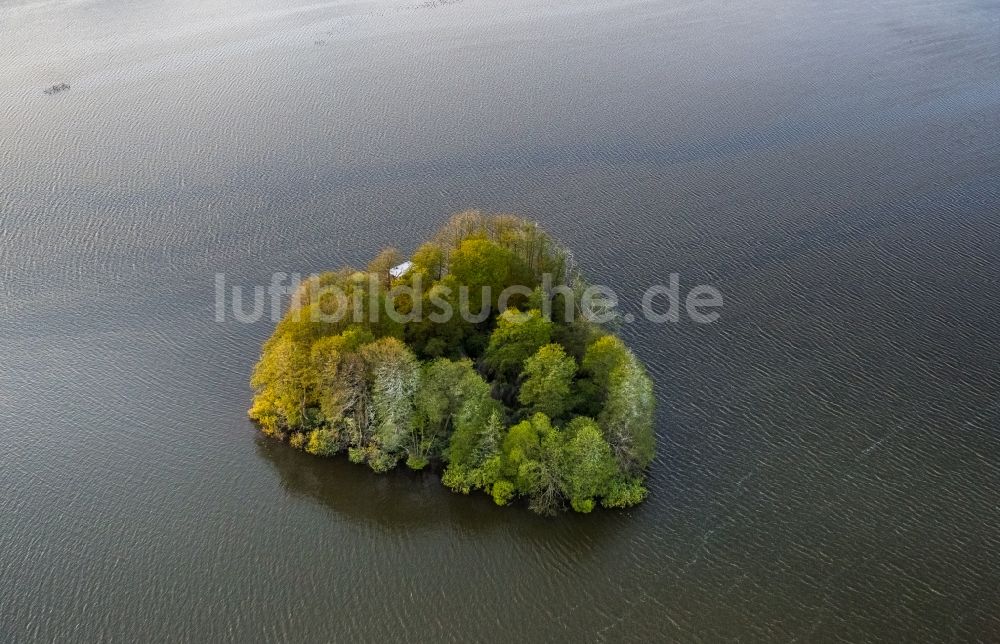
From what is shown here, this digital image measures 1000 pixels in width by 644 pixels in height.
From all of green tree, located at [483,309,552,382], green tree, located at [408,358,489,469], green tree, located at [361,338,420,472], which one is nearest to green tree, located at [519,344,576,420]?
green tree, located at [483,309,552,382]

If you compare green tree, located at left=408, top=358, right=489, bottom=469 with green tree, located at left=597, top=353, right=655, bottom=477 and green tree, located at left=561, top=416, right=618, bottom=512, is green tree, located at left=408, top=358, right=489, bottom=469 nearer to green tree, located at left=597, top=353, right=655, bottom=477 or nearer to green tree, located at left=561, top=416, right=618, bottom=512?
green tree, located at left=561, top=416, right=618, bottom=512

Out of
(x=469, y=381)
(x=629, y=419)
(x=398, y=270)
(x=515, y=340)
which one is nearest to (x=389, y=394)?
(x=469, y=381)

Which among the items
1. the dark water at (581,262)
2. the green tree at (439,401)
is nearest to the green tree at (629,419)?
the dark water at (581,262)

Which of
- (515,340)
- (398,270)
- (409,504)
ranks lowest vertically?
(409,504)

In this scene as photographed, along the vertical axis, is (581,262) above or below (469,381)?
above

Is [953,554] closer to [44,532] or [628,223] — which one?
[628,223]

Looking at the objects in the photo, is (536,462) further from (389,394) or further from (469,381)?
(389,394)
